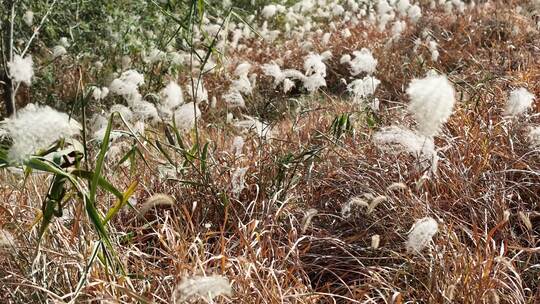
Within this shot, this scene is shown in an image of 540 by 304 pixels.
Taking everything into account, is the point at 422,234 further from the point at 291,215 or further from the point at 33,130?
the point at 33,130

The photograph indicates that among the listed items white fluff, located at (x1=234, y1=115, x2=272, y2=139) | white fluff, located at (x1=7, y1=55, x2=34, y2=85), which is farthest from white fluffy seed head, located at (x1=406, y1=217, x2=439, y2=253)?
white fluff, located at (x1=7, y1=55, x2=34, y2=85)

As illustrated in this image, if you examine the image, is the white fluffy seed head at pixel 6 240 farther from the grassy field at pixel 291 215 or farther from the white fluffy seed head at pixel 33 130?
the white fluffy seed head at pixel 33 130

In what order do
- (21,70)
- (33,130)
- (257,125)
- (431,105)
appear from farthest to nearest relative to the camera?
(257,125), (21,70), (431,105), (33,130)

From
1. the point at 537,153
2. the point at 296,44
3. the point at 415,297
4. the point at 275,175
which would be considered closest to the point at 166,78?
the point at 296,44

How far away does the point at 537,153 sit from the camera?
3146 mm

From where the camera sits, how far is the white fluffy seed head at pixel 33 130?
1674 mm

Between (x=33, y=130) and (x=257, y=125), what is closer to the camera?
(x=33, y=130)

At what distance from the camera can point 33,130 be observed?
1701 millimetres

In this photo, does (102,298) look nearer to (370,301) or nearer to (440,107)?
(370,301)

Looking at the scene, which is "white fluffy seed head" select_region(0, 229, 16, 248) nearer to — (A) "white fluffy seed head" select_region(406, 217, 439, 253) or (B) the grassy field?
(B) the grassy field

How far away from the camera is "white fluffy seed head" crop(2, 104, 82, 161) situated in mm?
1674

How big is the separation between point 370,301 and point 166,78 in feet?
17.0

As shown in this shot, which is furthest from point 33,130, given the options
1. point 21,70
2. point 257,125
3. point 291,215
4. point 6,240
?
point 257,125

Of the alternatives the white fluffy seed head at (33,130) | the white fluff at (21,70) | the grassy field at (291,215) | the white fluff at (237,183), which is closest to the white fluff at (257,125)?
the grassy field at (291,215)
